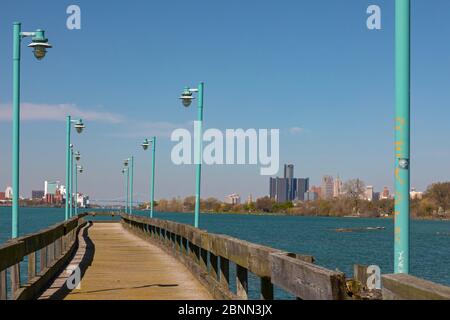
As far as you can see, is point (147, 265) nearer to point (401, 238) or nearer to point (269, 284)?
point (269, 284)

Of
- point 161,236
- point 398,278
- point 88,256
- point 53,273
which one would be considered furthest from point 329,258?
point 398,278

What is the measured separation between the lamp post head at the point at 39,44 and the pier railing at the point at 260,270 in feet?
16.4

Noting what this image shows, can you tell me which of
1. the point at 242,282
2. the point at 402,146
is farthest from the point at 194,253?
the point at 402,146

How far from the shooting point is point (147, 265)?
19.2m

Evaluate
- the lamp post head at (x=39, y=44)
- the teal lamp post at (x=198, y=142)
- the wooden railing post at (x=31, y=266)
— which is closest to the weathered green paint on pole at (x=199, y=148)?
the teal lamp post at (x=198, y=142)

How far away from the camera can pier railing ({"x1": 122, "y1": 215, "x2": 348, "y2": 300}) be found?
6.38 metres

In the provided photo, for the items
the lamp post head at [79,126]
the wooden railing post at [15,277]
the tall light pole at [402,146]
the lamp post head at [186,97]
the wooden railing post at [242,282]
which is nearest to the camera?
the tall light pole at [402,146]

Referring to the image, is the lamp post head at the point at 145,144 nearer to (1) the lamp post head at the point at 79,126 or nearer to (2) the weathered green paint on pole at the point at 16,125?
(1) the lamp post head at the point at 79,126

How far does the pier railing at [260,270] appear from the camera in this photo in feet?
20.9

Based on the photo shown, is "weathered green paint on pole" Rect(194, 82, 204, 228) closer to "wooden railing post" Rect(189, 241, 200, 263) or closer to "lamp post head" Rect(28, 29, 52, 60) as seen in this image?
"wooden railing post" Rect(189, 241, 200, 263)

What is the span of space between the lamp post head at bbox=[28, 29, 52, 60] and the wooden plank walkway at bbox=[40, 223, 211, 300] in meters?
4.68

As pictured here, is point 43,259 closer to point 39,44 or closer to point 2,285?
point 39,44

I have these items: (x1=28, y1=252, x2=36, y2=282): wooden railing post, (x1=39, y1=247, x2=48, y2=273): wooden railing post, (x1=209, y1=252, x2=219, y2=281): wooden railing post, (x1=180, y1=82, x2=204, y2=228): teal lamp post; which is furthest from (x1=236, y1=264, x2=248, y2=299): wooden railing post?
(x1=180, y1=82, x2=204, y2=228): teal lamp post
